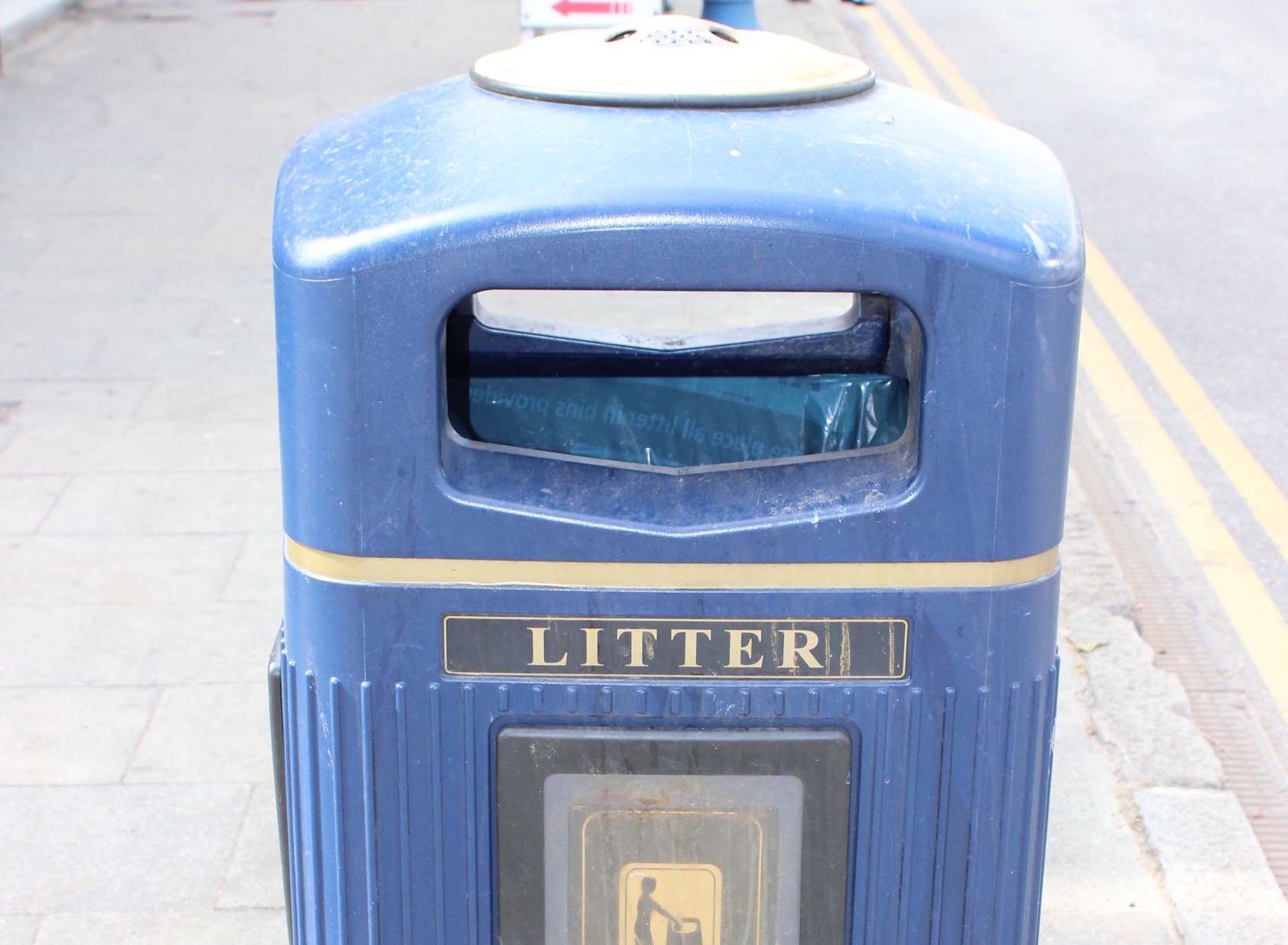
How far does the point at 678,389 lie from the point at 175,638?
101 inches

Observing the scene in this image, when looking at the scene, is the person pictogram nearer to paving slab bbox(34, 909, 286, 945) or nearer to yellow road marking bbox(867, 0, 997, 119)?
paving slab bbox(34, 909, 286, 945)

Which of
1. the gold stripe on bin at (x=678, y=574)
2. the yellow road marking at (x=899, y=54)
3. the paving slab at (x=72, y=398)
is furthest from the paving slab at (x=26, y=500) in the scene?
the yellow road marking at (x=899, y=54)

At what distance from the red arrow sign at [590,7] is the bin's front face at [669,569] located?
469cm

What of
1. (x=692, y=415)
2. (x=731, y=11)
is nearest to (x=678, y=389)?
(x=692, y=415)

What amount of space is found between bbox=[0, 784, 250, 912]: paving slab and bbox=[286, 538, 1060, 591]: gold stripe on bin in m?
1.78

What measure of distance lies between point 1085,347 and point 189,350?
361 centimetres

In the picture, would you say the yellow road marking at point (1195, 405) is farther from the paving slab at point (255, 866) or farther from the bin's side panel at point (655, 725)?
the bin's side panel at point (655, 725)

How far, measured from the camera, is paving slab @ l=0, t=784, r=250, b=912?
3.31m

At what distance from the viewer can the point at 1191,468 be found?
5.57m

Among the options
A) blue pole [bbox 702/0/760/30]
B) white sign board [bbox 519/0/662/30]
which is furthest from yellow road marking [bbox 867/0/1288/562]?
white sign board [bbox 519/0/662/30]

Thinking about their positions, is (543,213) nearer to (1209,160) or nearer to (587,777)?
(587,777)

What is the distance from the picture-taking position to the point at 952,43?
504 inches

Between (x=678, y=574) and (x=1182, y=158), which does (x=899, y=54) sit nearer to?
(x=1182, y=158)

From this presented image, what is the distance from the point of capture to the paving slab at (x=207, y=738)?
12.2ft
